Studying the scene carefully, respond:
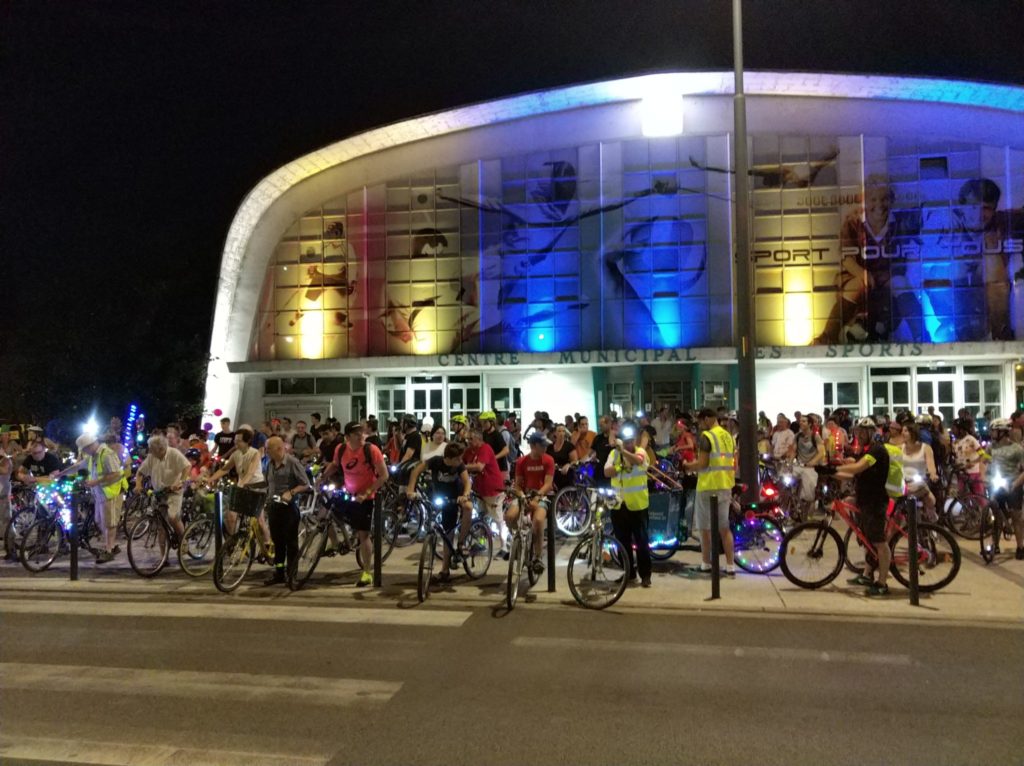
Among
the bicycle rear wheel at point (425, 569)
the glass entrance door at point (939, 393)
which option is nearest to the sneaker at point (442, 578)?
the bicycle rear wheel at point (425, 569)

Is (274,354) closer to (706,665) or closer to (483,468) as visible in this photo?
(483,468)

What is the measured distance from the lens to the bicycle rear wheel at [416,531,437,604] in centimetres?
839

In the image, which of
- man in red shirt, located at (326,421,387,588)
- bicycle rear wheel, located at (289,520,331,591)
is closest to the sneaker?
man in red shirt, located at (326,421,387,588)

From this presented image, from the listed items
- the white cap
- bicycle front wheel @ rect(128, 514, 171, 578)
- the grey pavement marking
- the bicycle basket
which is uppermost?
the white cap

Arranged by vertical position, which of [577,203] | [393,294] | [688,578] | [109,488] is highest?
[577,203]

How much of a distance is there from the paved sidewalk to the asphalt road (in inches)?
15.6

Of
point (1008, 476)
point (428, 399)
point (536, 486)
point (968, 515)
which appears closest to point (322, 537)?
point (536, 486)

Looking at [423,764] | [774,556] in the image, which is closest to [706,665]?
[423,764]

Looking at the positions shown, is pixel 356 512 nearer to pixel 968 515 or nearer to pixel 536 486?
pixel 536 486

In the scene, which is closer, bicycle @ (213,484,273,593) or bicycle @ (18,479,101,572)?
bicycle @ (213,484,273,593)

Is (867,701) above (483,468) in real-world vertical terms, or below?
below

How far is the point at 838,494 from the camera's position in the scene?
1233 cm

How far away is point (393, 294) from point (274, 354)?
5220mm

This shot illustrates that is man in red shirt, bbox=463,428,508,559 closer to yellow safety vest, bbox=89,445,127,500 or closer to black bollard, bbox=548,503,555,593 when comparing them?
black bollard, bbox=548,503,555,593
